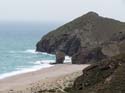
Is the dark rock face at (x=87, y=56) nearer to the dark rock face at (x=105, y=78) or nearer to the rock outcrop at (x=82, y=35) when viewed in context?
the rock outcrop at (x=82, y=35)

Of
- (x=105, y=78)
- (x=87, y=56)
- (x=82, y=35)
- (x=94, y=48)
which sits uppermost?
(x=82, y=35)

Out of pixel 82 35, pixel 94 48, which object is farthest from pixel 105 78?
pixel 82 35

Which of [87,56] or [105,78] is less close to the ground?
[87,56]

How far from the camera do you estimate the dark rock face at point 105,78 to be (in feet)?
110

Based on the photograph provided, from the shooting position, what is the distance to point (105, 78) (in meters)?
Answer: 36.7

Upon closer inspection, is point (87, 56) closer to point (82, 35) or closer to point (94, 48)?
point (94, 48)

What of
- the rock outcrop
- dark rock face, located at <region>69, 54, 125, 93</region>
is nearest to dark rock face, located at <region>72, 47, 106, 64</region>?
the rock outcrop

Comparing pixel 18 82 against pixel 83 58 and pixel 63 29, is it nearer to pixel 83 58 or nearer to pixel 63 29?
pixel 83 58

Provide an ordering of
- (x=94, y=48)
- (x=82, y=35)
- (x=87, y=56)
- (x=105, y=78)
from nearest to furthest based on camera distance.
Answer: (x=105, y=78), (x=87, y=56), (x=94, y=48), (x=82, y=35)

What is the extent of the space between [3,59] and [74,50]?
18.1m

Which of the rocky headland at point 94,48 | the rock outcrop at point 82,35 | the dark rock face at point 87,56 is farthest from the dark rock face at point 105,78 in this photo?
the rock outcrop at point 82,35

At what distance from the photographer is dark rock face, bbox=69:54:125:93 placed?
33.6 meters

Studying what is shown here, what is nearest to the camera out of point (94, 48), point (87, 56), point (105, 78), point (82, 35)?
point (105, 78)

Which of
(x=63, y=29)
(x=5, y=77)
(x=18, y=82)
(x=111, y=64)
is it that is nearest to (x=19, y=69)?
(x=5, y=77)
